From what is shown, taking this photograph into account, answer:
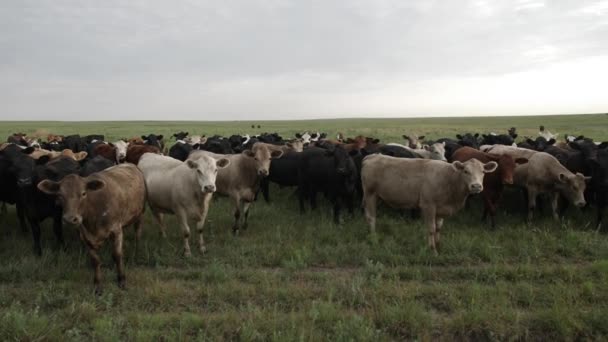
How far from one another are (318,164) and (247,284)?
511 centimetres

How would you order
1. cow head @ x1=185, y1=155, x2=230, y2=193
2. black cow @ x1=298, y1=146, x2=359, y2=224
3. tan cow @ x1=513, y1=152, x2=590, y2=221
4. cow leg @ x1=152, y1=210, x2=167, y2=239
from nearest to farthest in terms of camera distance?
cow head @ x1=185, y1=155, x2=230, y2=193, cow leg @ x1=152, y1=210, x2=167, y2=239, tan cow @ x1=513, y1=152, x2=590, y2=221, black cow @ x1=298, y1=146, x2=359, y2=224

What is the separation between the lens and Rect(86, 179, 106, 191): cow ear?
548cm

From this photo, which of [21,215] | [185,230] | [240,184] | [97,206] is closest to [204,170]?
[185,230]

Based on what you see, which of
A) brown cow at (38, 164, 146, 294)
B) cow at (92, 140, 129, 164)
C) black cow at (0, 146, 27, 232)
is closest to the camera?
brown cow at (38, 164, 146, 294)

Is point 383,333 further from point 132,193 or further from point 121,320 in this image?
point 132,193

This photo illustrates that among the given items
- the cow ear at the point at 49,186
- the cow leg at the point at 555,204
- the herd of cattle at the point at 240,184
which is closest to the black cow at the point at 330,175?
the herd of cattle at the point at 240,184

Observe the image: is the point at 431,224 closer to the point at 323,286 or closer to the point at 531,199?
the point at 323,286

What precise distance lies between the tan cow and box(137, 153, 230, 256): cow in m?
7.07

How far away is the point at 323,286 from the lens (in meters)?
5.83

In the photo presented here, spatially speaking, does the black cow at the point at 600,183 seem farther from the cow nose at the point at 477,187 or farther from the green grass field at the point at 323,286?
the cow nose at the point at 477,187

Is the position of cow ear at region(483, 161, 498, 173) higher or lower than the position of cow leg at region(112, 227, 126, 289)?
higher

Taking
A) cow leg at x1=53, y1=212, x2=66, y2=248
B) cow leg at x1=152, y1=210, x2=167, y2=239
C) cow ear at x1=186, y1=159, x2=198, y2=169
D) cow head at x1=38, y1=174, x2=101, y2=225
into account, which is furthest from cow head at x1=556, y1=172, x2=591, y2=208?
cow leg at x1=53, y1=212, x2=66, y2=248

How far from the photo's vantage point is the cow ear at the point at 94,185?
216 inches

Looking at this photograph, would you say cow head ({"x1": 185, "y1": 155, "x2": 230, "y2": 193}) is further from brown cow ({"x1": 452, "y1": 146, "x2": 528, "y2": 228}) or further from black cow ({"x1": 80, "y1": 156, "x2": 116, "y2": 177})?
brown cow ({"x1": 452, "y1": 146, "x2": 528, "y2": 228})
